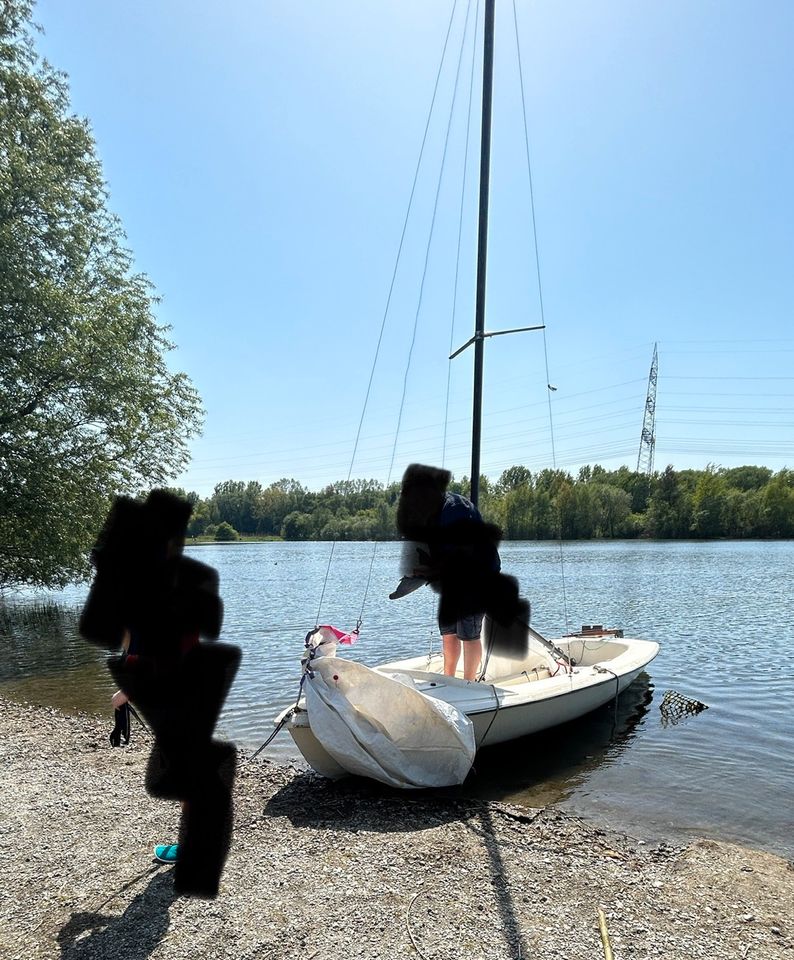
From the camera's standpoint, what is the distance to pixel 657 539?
9069cm

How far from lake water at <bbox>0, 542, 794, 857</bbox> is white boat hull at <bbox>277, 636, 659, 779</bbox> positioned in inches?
19.9

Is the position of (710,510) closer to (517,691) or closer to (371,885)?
(517,691)

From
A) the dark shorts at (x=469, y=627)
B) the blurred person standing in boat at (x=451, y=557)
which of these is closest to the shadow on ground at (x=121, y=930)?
the blurred person standing in boat at (x=451, y=557)

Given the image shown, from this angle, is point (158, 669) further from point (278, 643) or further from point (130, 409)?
point (130, 409)

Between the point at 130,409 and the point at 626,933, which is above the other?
the point at 130,409

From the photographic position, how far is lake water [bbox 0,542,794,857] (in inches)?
281

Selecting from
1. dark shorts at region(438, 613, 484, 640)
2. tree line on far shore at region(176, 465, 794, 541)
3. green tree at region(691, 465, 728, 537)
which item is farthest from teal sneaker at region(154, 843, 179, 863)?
green tree at region(691, 465, 728, 537)

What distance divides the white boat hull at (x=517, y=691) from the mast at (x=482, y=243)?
228 cm

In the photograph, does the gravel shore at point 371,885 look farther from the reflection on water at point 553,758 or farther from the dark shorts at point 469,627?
the dark shorts at point 469,627

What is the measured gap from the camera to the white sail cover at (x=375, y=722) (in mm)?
6027

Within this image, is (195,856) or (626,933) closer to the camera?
(626,933)

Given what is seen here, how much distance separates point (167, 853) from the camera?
448 centimetres

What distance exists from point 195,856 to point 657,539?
9373cm

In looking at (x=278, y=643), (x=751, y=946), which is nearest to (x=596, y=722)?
(x=751, y=946)
